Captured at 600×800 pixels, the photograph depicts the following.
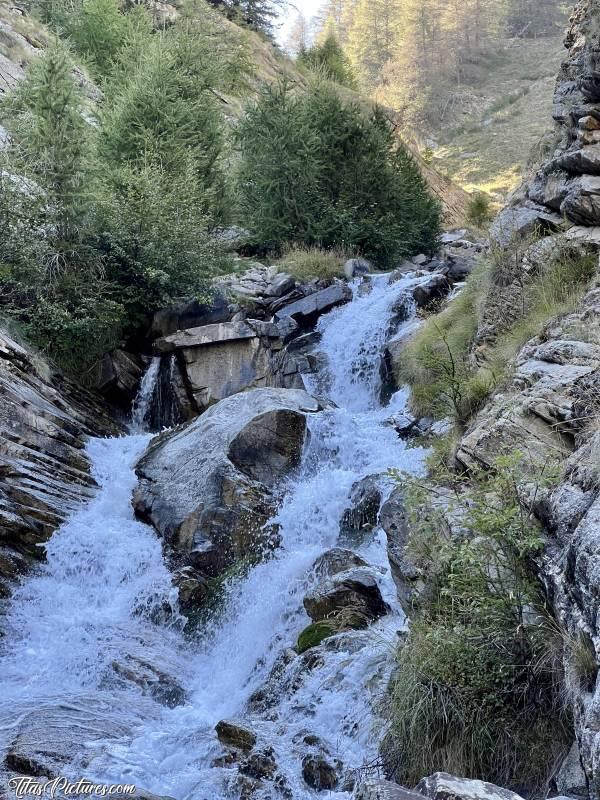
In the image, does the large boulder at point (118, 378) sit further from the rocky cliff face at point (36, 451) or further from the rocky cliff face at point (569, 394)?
the rocky cliff face at point (569, 394)

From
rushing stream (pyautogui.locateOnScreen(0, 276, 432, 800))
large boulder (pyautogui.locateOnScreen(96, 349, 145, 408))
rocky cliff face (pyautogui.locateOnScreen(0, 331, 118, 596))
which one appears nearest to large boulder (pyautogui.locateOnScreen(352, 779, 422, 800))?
rushing stream (pyautogui.locateOnScreen(0, 276, 432, 800))

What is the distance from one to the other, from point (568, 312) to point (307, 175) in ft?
43.7

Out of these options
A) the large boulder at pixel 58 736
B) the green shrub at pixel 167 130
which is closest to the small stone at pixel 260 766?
the large boulder at pixel 58 736

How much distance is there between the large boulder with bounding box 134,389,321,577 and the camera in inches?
381

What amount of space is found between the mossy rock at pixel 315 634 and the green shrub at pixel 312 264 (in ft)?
36.2

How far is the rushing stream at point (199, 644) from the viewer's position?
6.13 m

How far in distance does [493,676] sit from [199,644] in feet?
15.2

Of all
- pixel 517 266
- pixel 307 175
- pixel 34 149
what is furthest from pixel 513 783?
pixel 307 175

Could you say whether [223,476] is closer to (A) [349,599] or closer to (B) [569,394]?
(A) [349,599]

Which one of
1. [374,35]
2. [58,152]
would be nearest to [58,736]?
[58,152]

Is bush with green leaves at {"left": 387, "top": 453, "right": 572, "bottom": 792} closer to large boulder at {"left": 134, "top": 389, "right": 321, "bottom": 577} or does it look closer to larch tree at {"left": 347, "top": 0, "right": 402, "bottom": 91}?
large boulder at {"left": 134, "top": 389, "right": 321, "bottom": 577}

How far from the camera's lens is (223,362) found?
14391 millimetres

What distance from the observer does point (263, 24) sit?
40.9 m

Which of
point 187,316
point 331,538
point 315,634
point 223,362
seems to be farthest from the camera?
point 187,316
